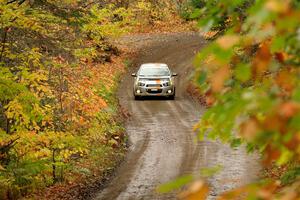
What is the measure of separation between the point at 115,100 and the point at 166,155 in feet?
29.7

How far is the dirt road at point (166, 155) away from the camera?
41.6 feet

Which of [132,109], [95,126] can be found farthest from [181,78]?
[95,126]

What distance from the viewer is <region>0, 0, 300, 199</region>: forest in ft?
6.18

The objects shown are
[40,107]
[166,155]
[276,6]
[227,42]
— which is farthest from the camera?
[166,155]

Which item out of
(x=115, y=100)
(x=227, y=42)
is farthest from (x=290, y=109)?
(x=115, y=100)

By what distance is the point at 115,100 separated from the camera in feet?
80.1

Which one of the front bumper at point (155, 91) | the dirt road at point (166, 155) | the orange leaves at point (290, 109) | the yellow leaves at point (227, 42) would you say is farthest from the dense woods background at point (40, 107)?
the front bumper at point (155, 91)

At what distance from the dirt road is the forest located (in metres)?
0.68

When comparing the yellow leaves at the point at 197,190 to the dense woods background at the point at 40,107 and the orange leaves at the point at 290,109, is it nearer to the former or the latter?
the orange leaves at the point at 290,109

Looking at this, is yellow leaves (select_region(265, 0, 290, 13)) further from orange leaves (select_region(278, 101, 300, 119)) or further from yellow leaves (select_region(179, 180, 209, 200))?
yellow leaves (select_region(179, 180, 209, 200))

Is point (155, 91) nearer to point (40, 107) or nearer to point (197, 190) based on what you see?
point (40, 107)

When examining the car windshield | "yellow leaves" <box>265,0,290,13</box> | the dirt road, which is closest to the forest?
"yellow leaves" <box>265,0,290,13</box>

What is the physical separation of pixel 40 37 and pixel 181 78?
23.4 m

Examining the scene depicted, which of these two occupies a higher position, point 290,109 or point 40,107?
point 290,109
